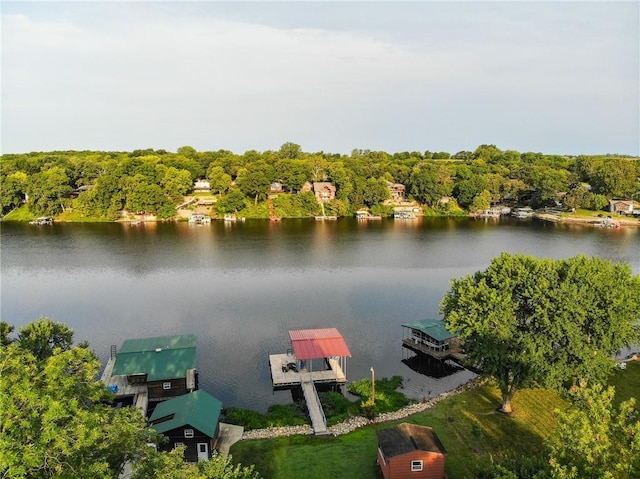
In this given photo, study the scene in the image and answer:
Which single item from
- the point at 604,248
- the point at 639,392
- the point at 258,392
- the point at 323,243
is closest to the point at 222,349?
the point at 258,392

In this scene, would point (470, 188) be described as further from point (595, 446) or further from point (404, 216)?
point (595, 446)

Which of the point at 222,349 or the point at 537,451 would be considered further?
the point at 222,349

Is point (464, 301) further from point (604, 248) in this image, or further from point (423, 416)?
point (604, 248)

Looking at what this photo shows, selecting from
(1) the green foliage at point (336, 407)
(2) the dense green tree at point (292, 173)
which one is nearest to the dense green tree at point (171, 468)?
(1) the green foliage at point (336, 407)

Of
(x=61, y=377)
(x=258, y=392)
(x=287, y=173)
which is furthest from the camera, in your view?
(x=287, y=173)

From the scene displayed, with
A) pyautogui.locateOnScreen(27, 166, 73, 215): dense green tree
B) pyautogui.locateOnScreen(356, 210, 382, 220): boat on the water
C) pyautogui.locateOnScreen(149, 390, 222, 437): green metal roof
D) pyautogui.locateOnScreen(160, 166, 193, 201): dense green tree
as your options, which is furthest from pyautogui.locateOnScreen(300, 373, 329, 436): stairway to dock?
pyautogui.locateOnScreen(27, 166, 73, 215): dense green tree

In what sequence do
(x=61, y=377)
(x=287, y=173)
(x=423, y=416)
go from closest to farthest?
1. (x=61, y=377)
2. (x=423, y=416)
3. (x=287, y=173)

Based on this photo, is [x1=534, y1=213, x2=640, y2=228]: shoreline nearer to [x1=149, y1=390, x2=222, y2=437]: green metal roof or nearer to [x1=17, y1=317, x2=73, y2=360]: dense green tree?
[x1=149, y1=390, x2=222, y2=437]: green metal roof

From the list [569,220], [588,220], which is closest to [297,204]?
[569,220]
